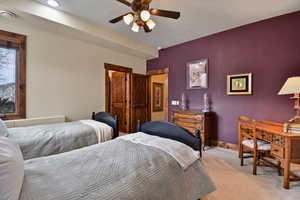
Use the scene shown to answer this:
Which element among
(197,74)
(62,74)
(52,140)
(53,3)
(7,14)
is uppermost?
(53,3)

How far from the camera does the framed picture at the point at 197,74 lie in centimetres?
383

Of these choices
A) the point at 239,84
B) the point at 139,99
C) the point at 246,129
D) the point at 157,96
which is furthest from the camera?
the point at 157,96

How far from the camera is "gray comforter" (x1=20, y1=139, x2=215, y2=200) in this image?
818 millimetres

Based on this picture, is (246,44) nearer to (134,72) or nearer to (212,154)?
(212,154)

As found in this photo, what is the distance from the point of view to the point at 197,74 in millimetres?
3957

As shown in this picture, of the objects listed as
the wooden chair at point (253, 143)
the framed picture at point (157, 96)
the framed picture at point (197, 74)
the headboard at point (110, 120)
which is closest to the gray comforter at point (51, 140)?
the headboard at point (110, 120)

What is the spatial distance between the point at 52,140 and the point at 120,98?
311 centimetres

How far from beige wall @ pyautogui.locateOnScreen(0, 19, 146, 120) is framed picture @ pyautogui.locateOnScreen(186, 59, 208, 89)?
7.27 feet

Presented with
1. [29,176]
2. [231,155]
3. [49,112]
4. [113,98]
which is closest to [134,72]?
[113,98]

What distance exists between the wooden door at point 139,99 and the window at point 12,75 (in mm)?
2708

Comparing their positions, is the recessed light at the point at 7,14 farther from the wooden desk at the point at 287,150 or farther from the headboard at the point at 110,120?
the wooden desk at the point at 287,150

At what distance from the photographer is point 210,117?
363 centimetres

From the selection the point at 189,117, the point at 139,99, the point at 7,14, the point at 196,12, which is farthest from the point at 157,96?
the point at 7,14

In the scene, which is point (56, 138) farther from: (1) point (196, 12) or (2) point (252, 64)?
(2) point (252, 64)
